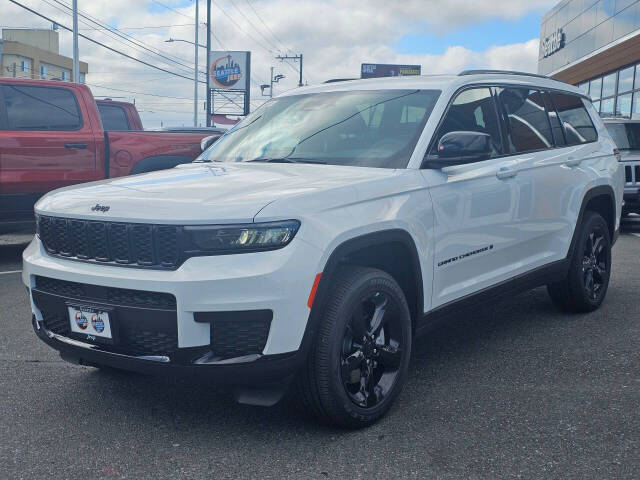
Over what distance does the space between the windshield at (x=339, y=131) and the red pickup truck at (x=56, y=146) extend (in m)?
4.12

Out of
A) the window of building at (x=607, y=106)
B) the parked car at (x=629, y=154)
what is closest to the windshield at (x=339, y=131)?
the parked car at (x=629, y=154)

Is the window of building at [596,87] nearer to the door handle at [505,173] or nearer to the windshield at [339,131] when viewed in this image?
the door handle at [505,173]

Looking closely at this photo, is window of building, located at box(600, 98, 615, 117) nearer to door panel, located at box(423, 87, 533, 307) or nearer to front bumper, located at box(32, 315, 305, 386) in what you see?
door panel, located at box(423, 87, 533, 307)

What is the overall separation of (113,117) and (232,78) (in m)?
43.3

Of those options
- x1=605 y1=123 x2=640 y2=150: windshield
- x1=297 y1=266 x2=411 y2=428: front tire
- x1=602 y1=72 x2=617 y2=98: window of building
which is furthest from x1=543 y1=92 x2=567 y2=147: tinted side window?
x1=602 y1=72 x2=617 y2=98: window of building

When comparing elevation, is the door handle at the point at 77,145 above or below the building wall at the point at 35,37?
below

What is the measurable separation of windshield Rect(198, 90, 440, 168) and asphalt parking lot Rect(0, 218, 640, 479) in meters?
1.37

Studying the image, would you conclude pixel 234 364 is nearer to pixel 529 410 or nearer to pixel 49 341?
pixel 49 341

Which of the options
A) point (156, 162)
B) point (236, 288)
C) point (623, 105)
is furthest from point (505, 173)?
point (623, 105)

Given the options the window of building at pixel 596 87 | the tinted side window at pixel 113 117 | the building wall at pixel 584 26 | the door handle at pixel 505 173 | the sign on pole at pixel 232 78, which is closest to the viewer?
the door handle at pixel 505 173

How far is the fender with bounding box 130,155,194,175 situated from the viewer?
9062mm

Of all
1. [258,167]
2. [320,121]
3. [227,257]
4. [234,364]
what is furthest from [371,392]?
[320,121]

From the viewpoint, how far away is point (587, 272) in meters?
6.07

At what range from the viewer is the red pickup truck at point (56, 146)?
27.5ft
